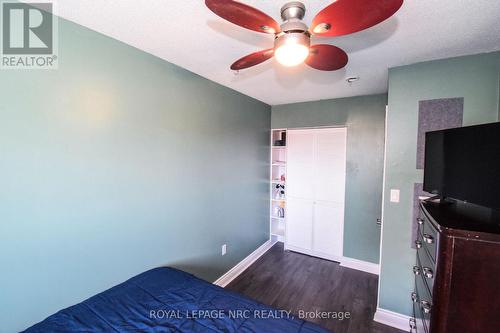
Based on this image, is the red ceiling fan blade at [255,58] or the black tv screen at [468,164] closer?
the black tv screen at [468,164]

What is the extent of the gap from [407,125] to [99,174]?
2.65 meters

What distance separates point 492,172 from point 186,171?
219 centimetres

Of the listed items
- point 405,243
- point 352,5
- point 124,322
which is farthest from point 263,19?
point 405,243

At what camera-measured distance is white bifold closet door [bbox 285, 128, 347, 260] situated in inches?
132

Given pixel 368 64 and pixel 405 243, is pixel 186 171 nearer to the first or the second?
pixel 368 64

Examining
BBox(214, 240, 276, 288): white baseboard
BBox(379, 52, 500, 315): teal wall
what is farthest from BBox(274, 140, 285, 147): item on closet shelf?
BBox(379, 52, 500, 315): teal wall

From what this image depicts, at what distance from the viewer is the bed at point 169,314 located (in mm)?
1196

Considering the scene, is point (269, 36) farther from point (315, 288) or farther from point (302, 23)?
point (315, 288)

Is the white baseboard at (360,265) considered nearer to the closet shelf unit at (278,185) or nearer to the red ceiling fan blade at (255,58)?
the closet shelf unit at (278,185)

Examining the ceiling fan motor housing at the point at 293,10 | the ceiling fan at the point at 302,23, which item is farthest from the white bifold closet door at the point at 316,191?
the ceiling fan motor housing at the point at 293,10

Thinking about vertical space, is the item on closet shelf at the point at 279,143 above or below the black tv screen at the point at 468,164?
above

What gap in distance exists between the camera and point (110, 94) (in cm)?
164

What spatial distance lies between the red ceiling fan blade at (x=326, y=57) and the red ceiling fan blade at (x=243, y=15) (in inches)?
11.2

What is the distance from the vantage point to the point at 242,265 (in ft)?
10.3
